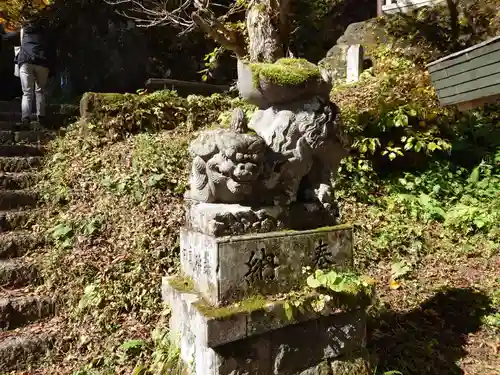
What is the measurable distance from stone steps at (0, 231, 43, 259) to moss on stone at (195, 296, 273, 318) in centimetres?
310

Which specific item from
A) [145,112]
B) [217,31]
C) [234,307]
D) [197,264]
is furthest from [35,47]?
[234,307]

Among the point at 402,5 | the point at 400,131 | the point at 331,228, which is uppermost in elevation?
the point at 402,5

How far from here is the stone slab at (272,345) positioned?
2590 millimetres

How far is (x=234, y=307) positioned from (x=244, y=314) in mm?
82

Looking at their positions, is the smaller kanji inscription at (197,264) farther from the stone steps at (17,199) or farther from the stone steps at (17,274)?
the stone steps at (17,199)

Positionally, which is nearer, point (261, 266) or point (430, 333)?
point (261, 266)

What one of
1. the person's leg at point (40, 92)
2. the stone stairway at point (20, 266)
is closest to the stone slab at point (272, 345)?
the stone stairway at point (20, 266)

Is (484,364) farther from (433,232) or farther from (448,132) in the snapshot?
(448,132)

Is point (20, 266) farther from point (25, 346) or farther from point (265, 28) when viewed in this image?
Result: point (265, 28)

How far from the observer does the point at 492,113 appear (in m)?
8.64

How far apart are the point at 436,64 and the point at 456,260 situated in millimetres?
2787

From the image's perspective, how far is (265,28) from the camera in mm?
6863

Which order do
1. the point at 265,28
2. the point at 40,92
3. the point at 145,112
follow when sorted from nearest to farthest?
the point at 265,28 < the point at 145,112 < the point at 40,92

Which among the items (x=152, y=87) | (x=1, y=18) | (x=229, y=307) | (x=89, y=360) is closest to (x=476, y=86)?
(x=229, y=307)
